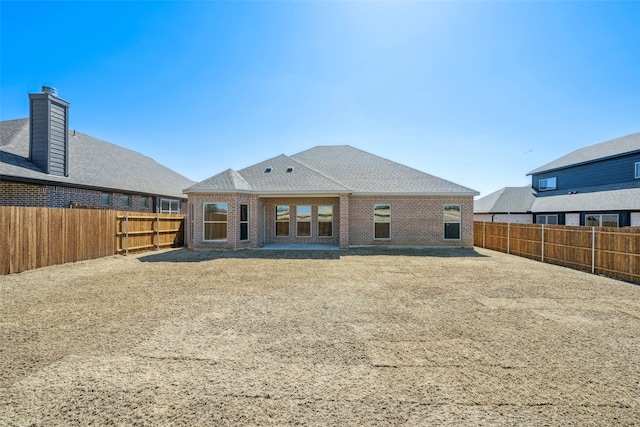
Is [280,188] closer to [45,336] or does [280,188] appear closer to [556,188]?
[45,336]

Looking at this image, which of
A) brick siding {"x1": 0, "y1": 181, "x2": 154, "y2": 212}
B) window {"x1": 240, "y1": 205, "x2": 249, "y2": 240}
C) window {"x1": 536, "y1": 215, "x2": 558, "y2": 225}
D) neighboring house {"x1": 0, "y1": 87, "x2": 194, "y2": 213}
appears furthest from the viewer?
window {"x1": 536, "y1": 215, "x2": 558, "y2": 225}

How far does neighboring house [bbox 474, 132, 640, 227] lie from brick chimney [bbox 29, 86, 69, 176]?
32040 mm

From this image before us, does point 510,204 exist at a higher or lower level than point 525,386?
higher

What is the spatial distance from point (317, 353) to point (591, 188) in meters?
29.6

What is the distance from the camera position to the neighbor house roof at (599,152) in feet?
71.7

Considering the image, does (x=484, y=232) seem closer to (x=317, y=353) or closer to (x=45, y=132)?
(x=317, y=353)

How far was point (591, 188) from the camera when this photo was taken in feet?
77.8

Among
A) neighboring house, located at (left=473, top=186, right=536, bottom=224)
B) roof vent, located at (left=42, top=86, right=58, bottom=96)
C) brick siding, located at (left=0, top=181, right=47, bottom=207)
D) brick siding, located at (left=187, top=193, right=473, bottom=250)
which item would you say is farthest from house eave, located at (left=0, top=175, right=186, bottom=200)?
neighboring house, located at (left=473, top=186, right=536, bottom=224)

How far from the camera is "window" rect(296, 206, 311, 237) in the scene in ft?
58.0

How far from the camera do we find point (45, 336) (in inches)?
186

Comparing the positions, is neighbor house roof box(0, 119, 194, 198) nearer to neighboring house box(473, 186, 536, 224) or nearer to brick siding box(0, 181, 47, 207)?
brick siding box(0, 181, 47, 207)

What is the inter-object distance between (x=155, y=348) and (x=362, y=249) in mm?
12553

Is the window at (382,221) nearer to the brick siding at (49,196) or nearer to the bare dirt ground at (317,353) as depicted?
the bare dirt ground at (317,353)

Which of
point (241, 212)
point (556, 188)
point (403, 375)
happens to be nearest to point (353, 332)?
point (403, 375)
